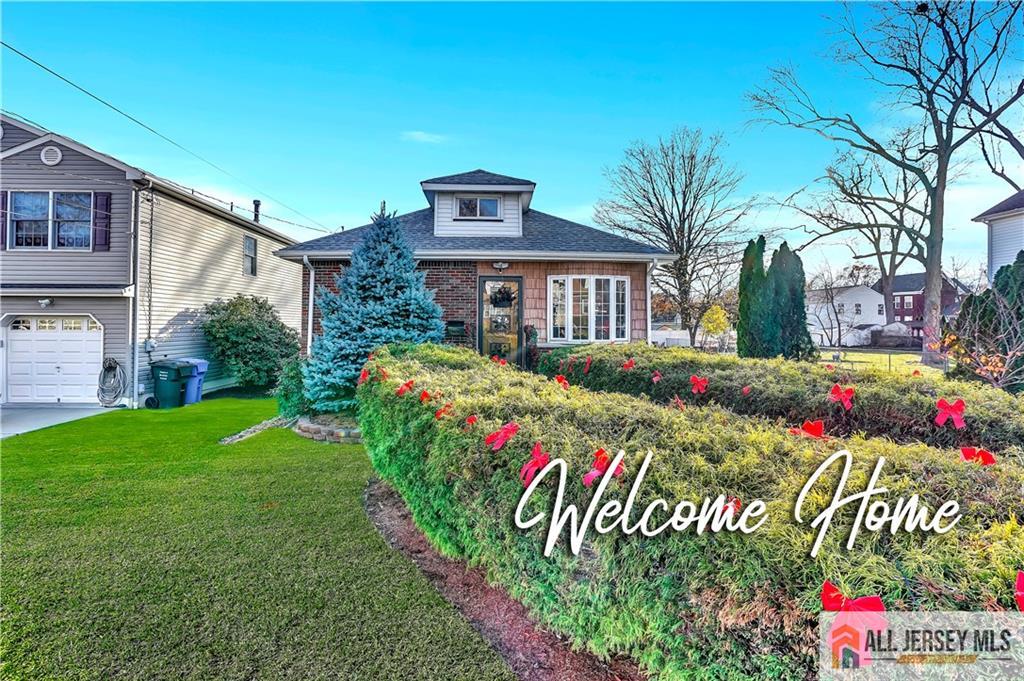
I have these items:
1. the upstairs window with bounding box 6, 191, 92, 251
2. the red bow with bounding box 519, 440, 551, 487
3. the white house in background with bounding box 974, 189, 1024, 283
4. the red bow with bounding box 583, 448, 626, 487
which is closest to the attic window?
the upstairs window with bounding box 6, 191, 92, 251

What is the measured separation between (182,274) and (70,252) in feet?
6.76

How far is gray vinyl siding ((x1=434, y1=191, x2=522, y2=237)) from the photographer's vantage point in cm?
1207

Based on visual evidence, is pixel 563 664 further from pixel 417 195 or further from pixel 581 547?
pixel 417 195

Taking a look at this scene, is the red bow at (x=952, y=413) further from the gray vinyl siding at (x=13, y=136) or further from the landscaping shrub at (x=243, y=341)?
the gray vinyl siding at (x=13, y=136)

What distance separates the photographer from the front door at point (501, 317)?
37.6 feet

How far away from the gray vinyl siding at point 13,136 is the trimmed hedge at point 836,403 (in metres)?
13.4

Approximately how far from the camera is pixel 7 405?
10.2 meters

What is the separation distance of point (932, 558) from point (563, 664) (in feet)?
5.15

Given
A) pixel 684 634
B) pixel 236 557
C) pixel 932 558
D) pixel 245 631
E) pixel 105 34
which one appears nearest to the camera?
pixel 932 558

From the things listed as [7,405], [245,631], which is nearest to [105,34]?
[7,405]

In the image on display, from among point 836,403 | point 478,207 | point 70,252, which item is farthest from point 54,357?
point 836,403

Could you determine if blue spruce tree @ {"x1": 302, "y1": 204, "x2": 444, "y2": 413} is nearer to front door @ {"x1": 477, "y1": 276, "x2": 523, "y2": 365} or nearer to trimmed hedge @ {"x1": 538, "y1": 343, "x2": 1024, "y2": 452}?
front door @ {"x1": 477, "y1": 276, "x2": 523, "y2": 365}

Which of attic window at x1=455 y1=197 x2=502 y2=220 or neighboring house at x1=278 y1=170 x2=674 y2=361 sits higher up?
attic window at x1=455 y1=197 x2=502 y2=220

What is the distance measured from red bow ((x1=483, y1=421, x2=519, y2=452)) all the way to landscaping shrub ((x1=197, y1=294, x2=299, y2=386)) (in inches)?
462
